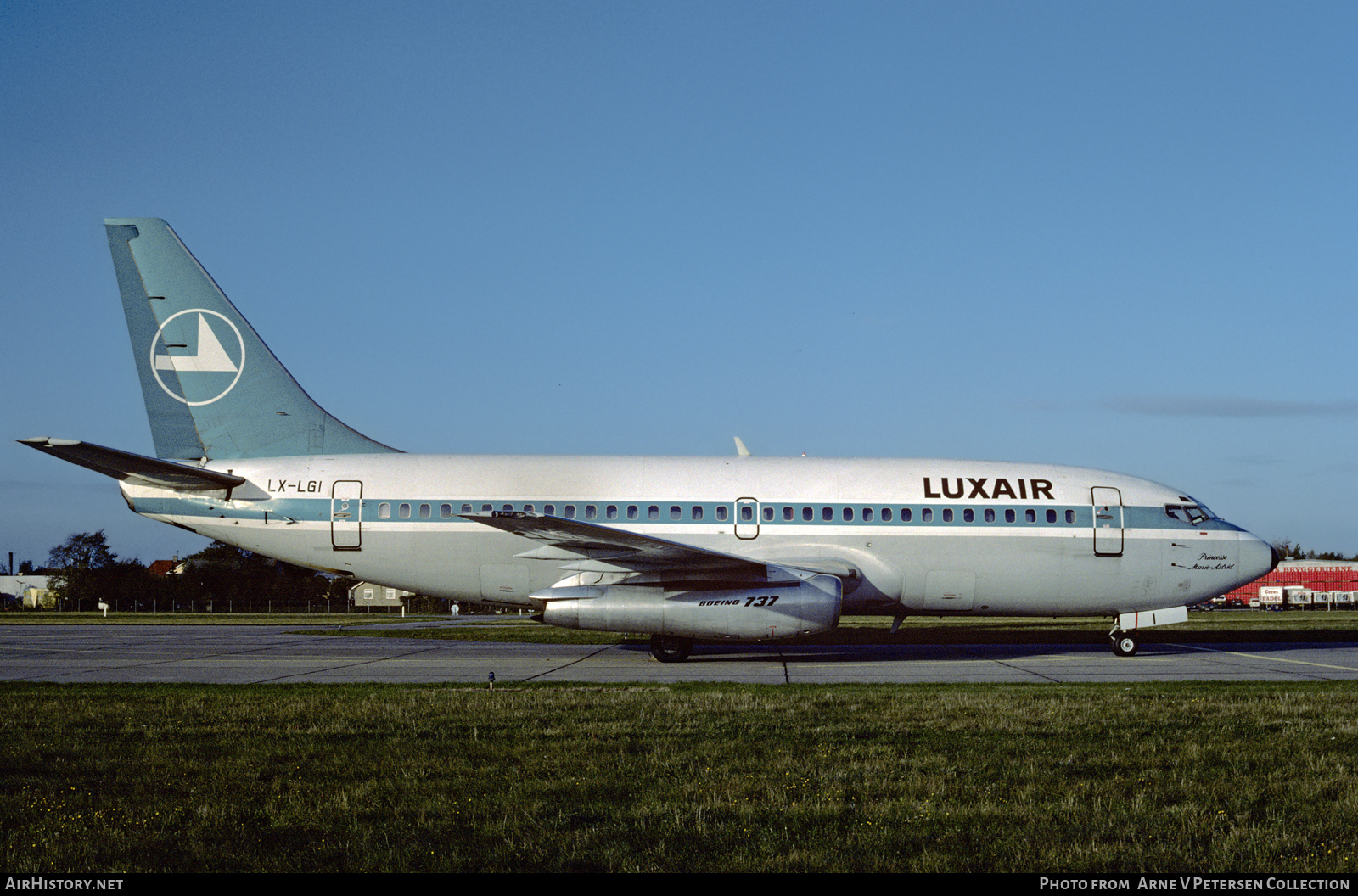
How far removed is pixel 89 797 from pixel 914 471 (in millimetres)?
15759

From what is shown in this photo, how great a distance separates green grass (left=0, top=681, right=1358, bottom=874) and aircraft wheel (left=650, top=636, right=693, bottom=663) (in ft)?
21.0

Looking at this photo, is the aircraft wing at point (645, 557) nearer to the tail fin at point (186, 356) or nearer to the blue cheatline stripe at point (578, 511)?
the blue cheatline stripe at point (578, 511)

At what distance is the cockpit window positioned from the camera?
2009 cm

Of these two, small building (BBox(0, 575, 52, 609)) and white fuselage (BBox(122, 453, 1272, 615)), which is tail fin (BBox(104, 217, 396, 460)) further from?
small building (BBox(0, 575, 52, 609))

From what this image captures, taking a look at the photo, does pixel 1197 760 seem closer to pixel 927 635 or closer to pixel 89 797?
pixel 89 797

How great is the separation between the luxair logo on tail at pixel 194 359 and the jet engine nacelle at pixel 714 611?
8141mm

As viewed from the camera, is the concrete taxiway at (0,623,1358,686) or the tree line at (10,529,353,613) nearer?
the concrete taxiway at (0,623,1358,686)

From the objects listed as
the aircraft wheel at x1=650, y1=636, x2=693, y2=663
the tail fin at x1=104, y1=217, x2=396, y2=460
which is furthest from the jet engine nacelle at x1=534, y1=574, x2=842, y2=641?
the tail fin at x1=104, y1=217, x2=396, y2=460

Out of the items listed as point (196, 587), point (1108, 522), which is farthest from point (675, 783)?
point (196, 587)

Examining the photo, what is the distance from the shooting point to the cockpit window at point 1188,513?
20094mm

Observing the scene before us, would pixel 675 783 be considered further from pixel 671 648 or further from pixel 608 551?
pixel 671 648

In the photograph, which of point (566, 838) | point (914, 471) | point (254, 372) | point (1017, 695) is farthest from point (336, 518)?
point (566, 838)

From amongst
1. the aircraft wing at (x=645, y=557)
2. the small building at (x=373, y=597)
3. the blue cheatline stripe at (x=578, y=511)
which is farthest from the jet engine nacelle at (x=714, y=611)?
the small building at (x=373, y=597)

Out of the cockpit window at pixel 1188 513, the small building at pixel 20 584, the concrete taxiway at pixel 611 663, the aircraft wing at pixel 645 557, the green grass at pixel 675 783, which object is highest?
the cockpit window at pixel 1188 513
